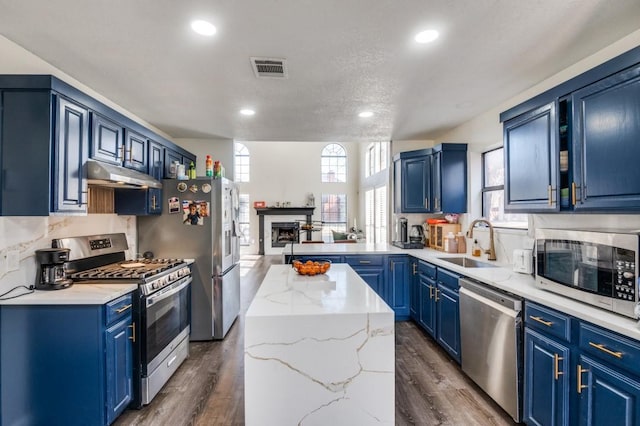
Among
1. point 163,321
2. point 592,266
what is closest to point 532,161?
point 592,266

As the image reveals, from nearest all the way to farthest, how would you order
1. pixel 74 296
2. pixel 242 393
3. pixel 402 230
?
pixel 74 296 < pixel 242 393 < pixel 402 230

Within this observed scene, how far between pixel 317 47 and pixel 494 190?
269 centimetres

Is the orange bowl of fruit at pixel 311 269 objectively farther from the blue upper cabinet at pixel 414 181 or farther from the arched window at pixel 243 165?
the arched window at pixel 243 165

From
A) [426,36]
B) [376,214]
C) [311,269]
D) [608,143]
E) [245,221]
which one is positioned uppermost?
[426,36]

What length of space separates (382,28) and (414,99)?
4.16 feet

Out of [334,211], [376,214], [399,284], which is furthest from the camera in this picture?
[334,211]

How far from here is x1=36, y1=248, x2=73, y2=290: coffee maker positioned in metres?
2.05

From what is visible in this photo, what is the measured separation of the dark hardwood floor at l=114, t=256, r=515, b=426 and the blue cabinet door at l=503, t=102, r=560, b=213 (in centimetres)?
153

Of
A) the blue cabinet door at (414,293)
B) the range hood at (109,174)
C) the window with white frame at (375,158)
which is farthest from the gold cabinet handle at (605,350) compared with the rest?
the window with white frame at (375,158)

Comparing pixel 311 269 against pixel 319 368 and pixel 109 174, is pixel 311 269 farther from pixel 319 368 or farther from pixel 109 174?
pixel 109 174

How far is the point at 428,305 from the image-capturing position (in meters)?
3.38

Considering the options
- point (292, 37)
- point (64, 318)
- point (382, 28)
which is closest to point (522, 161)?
point (382, 28)

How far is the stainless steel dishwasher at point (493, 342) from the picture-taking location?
1.99 m

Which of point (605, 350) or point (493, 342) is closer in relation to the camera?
point (605, 350)
